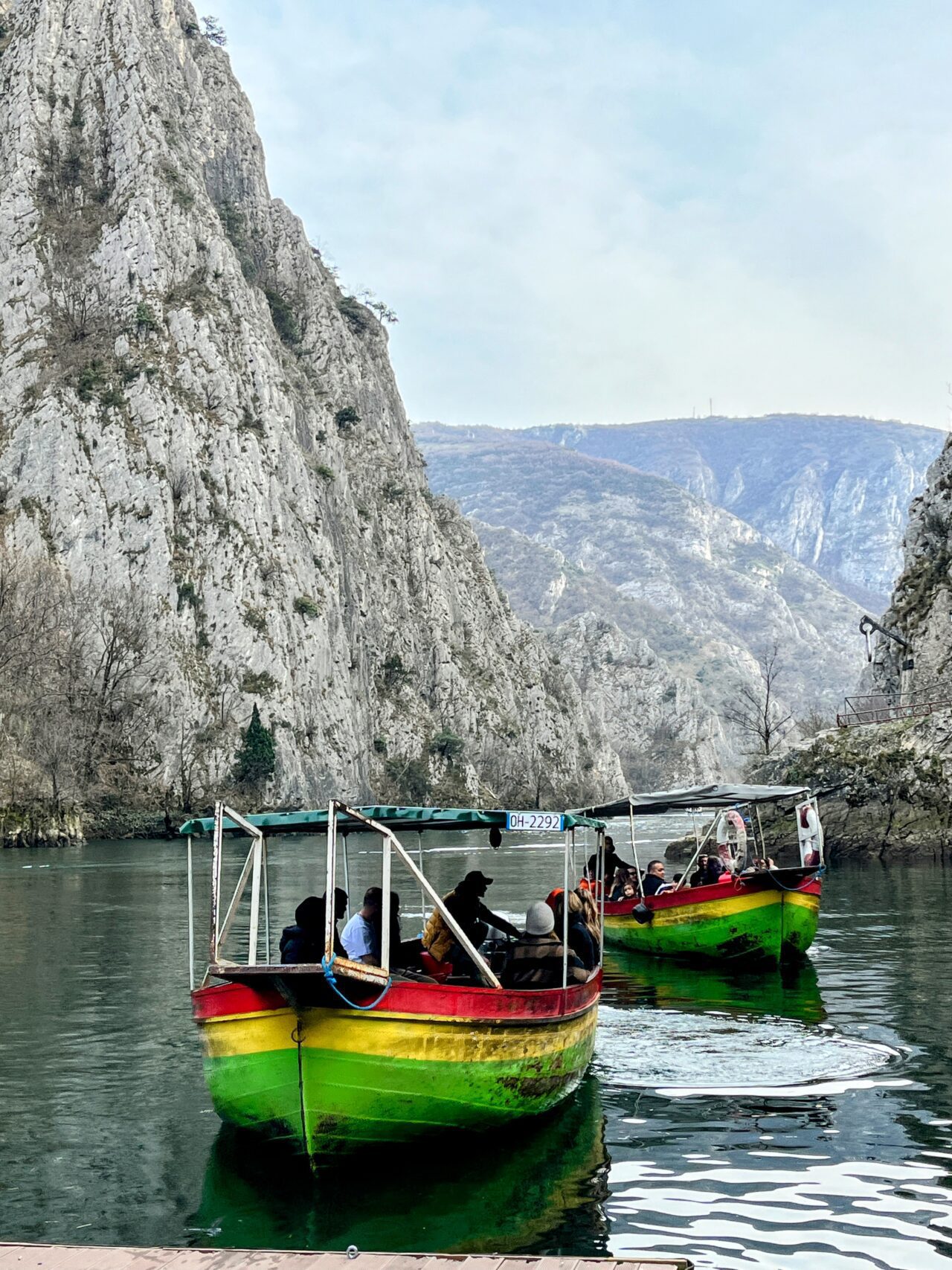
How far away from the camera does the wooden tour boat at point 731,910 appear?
86.4ft

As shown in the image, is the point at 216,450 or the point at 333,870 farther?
the point at 216,450

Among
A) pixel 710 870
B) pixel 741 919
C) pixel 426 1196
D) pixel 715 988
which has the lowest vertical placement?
pixel 715 988

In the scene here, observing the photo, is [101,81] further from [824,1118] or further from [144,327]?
[824,1118]

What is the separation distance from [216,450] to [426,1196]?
105701 millimetres

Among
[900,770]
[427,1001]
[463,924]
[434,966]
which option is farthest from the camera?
[900,770]

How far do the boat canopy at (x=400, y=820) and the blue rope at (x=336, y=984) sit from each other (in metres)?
2.90

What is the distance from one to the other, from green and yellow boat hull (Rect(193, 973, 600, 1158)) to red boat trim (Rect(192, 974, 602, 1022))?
13 millimetres

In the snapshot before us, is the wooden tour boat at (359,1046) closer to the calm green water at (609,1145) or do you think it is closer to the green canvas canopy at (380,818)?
the calm green water at (609,1145)

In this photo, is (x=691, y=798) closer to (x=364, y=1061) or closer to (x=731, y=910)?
(x=731, y=910)

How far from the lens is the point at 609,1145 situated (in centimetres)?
1380

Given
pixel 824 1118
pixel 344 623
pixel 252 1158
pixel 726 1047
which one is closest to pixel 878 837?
pixel 726 1047

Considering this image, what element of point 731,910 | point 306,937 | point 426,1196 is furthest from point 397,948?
point 731,910

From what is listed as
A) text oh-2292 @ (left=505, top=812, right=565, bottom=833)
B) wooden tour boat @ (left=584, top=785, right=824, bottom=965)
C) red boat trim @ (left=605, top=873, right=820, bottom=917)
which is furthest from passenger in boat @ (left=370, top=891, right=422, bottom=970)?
red boat trim @ (left=605, top=873, right=820, bottom=917)

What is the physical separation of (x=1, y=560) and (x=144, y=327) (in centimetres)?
4336
